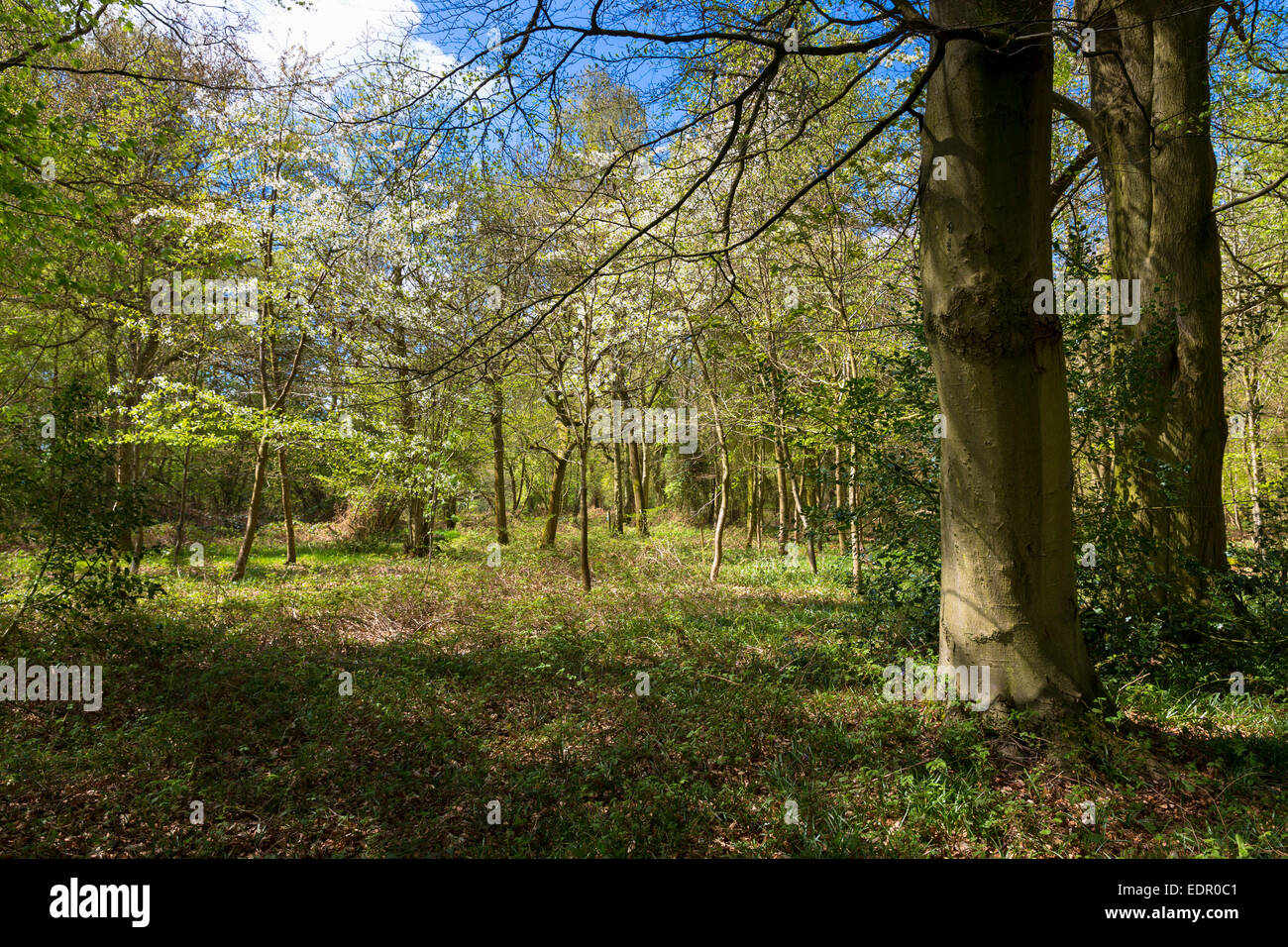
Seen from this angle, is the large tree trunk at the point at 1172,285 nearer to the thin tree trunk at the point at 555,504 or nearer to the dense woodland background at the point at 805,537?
the dense woodland background at the point at 805,537

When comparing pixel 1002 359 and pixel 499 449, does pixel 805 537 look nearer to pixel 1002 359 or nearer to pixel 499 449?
pixel 1002 359

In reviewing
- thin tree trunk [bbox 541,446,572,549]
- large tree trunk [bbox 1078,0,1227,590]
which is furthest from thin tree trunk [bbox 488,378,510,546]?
large tree trunk [bbox 1078,0,1227,590]

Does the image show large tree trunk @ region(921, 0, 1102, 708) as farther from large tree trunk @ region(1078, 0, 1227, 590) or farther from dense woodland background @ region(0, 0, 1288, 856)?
large tree trunk @ region(1078, 0, 1227, 590)

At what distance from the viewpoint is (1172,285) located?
521 cm

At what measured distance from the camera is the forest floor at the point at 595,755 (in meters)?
3.14

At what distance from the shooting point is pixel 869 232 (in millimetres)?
9844

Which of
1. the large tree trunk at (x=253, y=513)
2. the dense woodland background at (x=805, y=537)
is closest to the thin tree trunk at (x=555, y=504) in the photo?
the dense woodland background at (x=805, y=537)

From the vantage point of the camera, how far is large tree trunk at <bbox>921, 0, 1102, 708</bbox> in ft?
10.8

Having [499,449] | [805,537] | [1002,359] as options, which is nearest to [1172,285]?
[1002,359]

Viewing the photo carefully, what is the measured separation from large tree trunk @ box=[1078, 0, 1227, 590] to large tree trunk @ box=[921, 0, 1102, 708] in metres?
2.33

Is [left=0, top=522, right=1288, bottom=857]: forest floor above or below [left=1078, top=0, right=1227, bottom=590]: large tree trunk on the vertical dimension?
below
